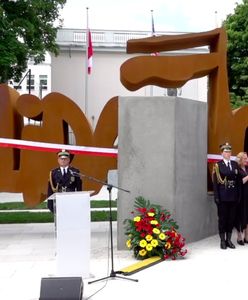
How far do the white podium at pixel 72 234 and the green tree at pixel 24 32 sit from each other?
16.9m

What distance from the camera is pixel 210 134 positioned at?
34.4 feet

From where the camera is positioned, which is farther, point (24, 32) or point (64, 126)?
point (24, 32)

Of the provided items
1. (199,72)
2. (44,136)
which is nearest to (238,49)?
(199,72)

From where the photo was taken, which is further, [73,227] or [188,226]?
[188,226]

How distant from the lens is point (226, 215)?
898cm

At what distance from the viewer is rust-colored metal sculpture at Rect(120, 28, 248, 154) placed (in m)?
9.66

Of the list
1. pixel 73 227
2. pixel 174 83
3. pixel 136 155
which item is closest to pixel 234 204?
pixel 136 155

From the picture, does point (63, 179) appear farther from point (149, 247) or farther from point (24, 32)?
point (24, 32)

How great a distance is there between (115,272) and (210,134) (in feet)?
14.5

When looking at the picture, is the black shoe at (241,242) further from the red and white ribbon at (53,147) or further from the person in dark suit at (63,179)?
the person in dark suit at (63,179)

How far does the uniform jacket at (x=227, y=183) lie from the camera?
8.87m

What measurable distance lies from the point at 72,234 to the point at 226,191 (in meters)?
3.15

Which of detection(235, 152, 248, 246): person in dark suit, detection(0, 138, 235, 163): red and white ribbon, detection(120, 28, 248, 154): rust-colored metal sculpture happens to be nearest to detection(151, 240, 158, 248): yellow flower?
detection(235, 152, 248, 246): person in dark suit

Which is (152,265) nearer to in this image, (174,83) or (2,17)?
(174,83)
